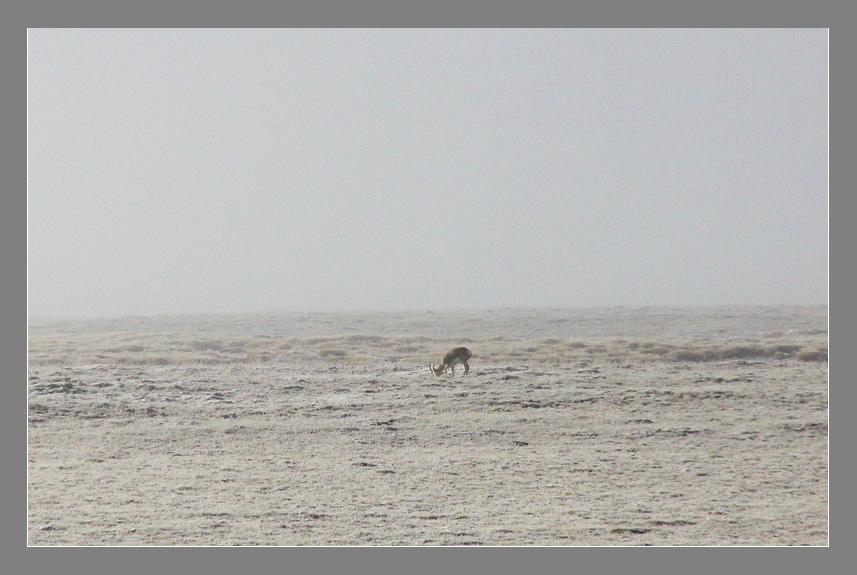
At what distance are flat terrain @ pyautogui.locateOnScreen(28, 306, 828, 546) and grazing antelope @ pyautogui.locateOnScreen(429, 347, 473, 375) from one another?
1.94ft

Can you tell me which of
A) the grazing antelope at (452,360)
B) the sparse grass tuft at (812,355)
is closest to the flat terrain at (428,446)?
the sparse grass tuft at (812,355)

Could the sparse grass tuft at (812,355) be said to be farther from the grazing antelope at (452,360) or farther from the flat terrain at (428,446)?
the grazing antelope at (452,360)

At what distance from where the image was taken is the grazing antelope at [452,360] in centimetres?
2492

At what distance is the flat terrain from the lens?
1180cm

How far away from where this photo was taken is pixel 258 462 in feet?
50.2

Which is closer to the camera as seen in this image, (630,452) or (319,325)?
(630,452)

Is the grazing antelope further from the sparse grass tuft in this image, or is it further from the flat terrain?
the sparse grass tuft

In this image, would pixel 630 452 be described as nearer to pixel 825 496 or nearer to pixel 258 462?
pixel 825 496

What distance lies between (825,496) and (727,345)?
18.6 m

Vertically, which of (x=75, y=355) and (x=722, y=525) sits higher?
(x=75, y=355)

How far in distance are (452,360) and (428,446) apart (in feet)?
27.8

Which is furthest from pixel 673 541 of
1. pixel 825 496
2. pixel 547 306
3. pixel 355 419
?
pixel 547 306

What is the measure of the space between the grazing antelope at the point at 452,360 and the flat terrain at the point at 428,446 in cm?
59

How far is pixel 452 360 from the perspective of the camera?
25.1 m
